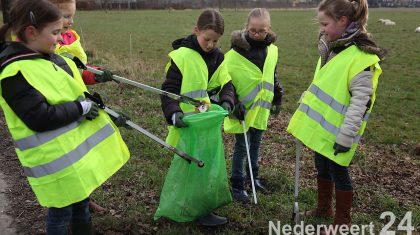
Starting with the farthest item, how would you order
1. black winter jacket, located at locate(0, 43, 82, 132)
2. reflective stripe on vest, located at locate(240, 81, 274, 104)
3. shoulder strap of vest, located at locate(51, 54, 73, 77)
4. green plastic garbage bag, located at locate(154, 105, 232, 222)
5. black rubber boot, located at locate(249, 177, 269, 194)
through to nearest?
black rubber boot, located at locate(249, 177, 269, 194) < reflective stripe on vest, located at locate(240, 81, 274, 104) < green plastic garbage bag, located at locate(154, 105, 232, 222) < shoulder strap of vest, located at locate(51, 54, 73, 77) < black winter jacket, located at locate(0, 43, 82, 132)

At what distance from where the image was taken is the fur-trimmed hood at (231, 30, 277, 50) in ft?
13.9

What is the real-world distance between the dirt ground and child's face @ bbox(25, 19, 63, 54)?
192cm

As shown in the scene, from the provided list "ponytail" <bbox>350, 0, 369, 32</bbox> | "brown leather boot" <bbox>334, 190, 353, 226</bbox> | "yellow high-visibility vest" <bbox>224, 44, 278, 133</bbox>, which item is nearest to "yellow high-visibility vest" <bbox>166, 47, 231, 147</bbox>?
"yellow high-visibility vest" <bbox>224, 44, 278, 133</bbox>

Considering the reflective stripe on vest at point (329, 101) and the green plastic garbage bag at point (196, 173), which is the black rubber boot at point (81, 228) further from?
the reflective stripe on vest at point (329, 101)

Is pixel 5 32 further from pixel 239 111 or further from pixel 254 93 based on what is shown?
pixel 254 93

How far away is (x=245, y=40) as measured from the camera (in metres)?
4.25

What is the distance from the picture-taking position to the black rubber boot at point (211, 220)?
383 cm

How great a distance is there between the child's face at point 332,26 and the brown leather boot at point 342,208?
4.47 ft

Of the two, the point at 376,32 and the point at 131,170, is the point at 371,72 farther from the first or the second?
the point at 376,32

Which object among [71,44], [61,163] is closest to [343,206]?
[61,163]

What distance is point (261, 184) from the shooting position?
15.9 ft

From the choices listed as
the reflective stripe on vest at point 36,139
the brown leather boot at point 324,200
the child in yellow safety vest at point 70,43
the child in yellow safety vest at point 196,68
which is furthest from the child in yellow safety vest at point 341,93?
the reflective stripe on vest at point 36,139

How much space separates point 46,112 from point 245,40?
2299 mm

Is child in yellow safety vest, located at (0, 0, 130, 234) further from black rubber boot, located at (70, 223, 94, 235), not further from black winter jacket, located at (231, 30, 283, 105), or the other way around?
black winter jacket, located at (231, 30, 283, 105)
